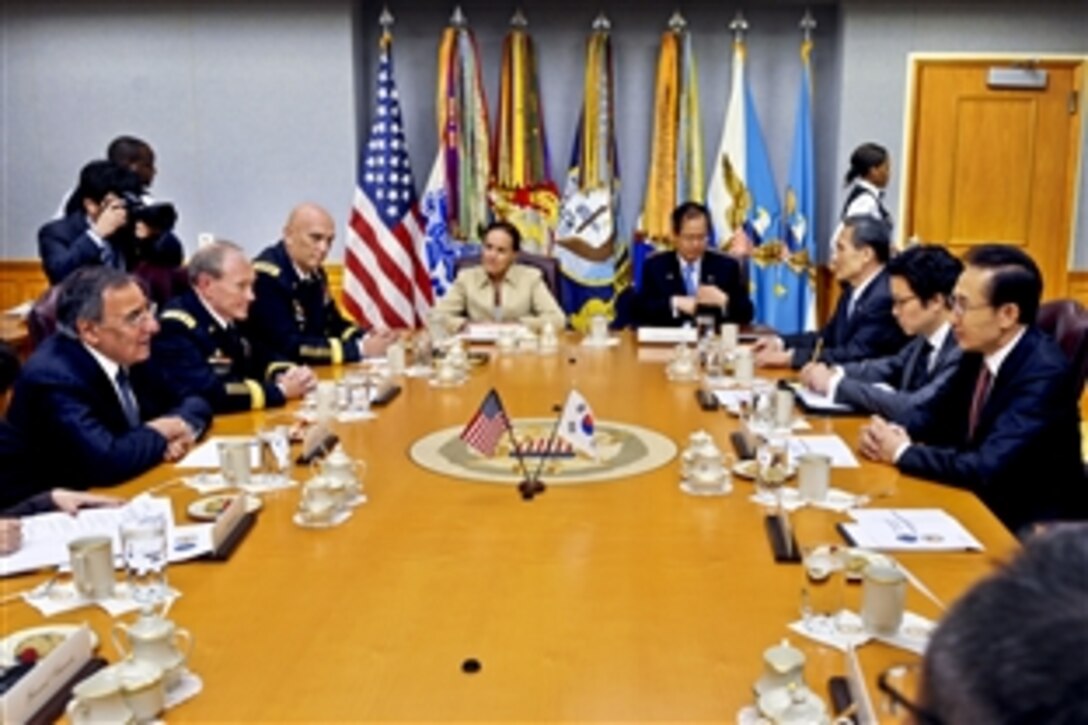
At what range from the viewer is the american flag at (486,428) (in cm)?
248

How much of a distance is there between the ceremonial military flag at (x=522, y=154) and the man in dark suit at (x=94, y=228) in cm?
231

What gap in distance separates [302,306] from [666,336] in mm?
1490

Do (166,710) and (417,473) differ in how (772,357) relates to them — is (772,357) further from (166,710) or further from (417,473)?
(166,710)

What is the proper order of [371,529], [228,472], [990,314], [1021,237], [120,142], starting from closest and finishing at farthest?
[371,529]
[228,472]
[990,314]
[120,142]
[1021,237]

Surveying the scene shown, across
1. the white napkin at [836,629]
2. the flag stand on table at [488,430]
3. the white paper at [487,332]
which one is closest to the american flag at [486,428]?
the flag stand on table at [488,430]

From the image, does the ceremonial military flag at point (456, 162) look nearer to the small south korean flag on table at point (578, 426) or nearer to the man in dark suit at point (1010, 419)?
the small south korean flag on table at point (578, 426)

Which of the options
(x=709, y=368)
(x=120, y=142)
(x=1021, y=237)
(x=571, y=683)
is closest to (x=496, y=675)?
(x=571, y=683)

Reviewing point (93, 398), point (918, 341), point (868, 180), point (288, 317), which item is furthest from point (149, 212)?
point (868, 180)

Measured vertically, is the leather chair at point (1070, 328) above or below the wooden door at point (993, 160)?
below

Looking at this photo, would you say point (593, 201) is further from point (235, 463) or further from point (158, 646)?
point (158, 646)

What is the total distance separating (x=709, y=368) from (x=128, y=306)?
188 cm

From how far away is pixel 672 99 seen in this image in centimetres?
607

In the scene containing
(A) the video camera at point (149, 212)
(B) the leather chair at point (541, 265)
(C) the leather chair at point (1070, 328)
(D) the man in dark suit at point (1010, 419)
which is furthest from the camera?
(B) the leather chair at point (541, 265)

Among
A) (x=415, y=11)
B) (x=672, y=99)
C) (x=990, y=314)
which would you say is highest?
(x=415, y=11)
